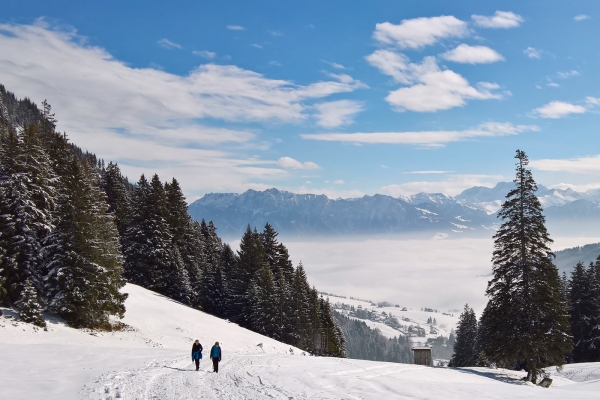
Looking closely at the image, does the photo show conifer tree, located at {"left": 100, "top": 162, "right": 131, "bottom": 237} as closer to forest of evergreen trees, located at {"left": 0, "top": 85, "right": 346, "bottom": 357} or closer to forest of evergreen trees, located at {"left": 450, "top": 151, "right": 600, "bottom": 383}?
forest of evergreen trees, located at {"left": 0, "top": 85, "right": 346, "bottom": 357}

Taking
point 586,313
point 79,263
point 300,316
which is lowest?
point 300,316

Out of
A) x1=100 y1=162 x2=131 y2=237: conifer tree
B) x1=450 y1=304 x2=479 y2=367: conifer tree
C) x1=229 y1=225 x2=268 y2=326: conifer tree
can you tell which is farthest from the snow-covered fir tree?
x1=100 y1=162 x2=131 y2=237: conifer tree

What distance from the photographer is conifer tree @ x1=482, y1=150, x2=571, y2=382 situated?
28.9 meters

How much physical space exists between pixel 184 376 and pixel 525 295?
943 inches

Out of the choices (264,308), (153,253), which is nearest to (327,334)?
(264,308)

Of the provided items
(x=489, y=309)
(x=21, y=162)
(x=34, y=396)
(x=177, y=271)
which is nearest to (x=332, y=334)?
(x=177, y=271)

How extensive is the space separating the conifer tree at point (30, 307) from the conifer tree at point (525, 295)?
105 ft

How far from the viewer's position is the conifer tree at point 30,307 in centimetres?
2794

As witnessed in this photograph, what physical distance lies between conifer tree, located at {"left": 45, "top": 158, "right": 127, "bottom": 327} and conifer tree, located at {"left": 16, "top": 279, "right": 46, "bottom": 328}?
5.66ft

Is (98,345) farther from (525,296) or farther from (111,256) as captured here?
(525,296)

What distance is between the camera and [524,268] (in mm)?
30188

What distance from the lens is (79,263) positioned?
31375 millimetres

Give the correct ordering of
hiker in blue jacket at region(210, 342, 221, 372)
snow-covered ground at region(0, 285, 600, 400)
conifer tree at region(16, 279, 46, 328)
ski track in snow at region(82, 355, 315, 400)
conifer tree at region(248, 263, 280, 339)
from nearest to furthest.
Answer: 1. ski track in snow at region(82, 355, 315, 400)
2. snow-covered ground at region(0, 285, 600, 400)
3. hiker in blue jacket at region(210, 342, 221, 372)
4. conifer tree at region(16, 279, 46, 328)
5. conifer tree at region(248, 263, 280, 339)

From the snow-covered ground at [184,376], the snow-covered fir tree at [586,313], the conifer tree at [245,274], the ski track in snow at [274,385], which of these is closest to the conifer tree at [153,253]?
the conifer tree at [245,274]
